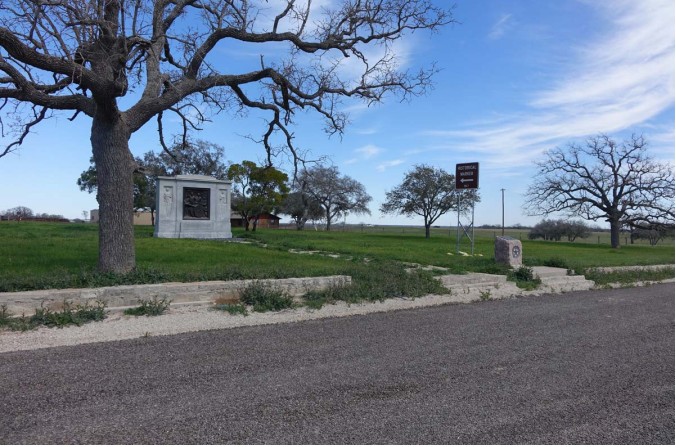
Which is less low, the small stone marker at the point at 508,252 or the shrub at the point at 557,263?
the small stone marker at the point at 508,252

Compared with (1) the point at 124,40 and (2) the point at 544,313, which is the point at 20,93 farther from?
(2) the point at 544,313

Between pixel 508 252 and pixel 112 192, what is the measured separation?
422 inches

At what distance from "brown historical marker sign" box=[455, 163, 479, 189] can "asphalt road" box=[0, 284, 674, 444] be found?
1200cm

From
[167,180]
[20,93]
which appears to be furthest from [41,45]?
[167,180]

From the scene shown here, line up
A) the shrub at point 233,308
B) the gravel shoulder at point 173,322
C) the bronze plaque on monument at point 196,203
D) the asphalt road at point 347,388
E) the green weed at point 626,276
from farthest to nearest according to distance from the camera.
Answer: the bronze plaque on monument at point 196,203 → the green weed at point 626,276 → the shrub at point 233,308 → the gravel shoulder at point 173,322 → the asphalt road at point 347,388

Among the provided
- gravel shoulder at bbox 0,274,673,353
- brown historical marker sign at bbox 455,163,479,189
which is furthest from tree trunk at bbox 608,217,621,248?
gravel shoulder at bbox 0,274,673,353

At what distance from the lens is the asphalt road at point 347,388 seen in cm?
359

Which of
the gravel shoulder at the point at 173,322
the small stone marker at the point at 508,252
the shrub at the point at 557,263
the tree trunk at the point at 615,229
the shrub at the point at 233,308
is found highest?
the tree trunk at the point at 615,229

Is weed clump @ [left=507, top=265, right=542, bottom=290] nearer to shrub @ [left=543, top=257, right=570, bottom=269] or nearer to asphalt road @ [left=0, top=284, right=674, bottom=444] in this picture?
shrub @ [left=543, top=257, right=570, bottom=269]

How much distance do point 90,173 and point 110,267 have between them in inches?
2389

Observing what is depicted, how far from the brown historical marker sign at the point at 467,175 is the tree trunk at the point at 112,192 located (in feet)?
42.4

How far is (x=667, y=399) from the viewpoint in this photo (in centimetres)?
446

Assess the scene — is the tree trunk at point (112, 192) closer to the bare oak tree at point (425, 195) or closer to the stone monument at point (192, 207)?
the stone monument at point (192, 207)

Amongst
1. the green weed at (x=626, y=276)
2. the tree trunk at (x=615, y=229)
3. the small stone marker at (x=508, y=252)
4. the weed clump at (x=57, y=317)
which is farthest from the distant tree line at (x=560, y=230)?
the weed clump at (x=57, y=317)
